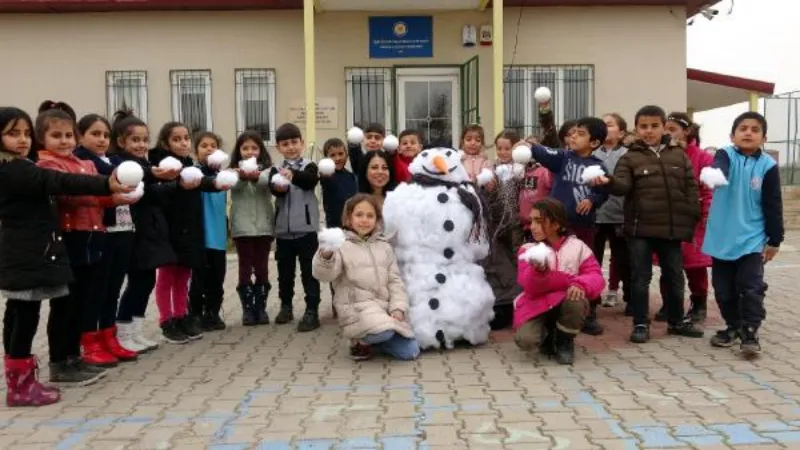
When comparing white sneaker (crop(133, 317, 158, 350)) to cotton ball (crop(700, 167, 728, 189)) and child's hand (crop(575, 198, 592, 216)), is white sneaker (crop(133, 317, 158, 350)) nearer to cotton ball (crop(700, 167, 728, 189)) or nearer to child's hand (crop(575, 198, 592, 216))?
child's hand (crop(575, 198, 592, 216))

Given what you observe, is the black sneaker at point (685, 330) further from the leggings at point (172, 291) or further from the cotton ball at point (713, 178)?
the leggings at point (172, 291)

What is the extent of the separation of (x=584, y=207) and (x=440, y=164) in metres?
1.10

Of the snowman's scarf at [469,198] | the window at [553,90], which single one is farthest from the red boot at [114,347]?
the window at [553,90]

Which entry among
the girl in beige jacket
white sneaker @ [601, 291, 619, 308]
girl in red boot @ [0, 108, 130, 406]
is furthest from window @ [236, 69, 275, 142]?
girl in red boot @ [0, 108, 130, 406]

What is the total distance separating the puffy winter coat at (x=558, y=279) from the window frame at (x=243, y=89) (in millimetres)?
8346

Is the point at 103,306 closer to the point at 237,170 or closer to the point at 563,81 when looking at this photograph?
the point at 237,170

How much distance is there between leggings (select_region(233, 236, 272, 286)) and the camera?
6570mm

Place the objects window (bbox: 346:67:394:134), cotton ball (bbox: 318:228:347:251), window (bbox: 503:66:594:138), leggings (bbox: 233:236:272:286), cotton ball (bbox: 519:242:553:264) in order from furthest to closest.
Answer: window (bbox: 503:66:594:138)
window (bbox: 346:67:394:134)
leggings (bbox: 233:236:272:286)
cotton ball (bbox: 318:228:347:251)
cotton ball (bbox: 519:242:553:264)

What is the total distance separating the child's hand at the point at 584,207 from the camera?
18.7 ft

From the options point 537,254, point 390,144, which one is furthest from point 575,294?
point 390,144

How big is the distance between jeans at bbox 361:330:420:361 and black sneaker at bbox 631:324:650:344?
1.62 m

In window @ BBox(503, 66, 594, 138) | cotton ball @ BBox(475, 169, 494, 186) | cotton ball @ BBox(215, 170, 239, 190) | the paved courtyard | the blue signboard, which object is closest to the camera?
the paved courtyard

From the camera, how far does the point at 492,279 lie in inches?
242

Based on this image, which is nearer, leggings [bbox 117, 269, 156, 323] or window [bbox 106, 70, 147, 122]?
leggings [bbox 117, 269, 156, 323]
